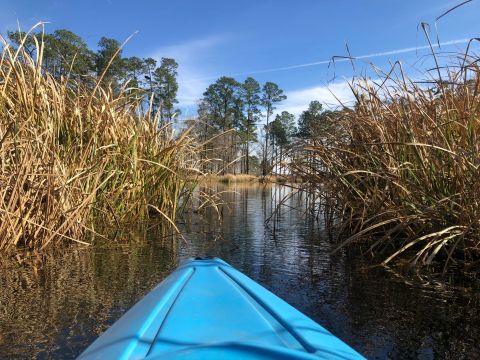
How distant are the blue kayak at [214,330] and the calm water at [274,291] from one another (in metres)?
0.56

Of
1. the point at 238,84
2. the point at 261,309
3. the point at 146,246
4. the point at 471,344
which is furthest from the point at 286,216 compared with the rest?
the point at 238,84

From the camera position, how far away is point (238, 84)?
1822 inches

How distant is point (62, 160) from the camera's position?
374 cm

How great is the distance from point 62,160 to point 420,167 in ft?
9.87

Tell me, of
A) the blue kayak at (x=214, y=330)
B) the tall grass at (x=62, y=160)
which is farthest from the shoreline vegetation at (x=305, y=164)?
the blue kayak at (x=214, y=330)

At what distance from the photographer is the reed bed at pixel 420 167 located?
9.39 feet

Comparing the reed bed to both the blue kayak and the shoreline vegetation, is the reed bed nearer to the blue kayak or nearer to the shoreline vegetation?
the shoreline vegetation

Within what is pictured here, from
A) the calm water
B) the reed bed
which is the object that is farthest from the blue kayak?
the reed bed

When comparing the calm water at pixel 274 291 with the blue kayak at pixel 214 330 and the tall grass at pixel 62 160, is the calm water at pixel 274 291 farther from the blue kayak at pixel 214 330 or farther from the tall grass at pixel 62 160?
the blue kayak at pixel 214 330

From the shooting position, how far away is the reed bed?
2.86m

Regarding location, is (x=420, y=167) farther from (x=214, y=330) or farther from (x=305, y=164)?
(x=214, y=330)

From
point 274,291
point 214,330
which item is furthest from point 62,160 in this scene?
point 214,330

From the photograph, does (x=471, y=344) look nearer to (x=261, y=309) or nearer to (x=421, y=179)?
(x=261, y=309)

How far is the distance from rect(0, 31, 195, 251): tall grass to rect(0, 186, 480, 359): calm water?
0.33 metres
